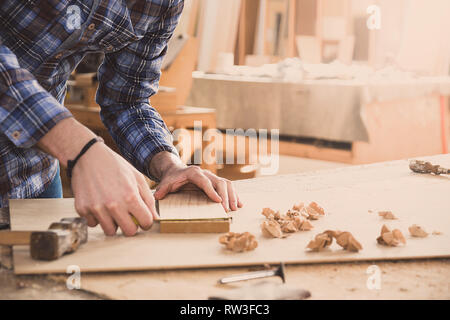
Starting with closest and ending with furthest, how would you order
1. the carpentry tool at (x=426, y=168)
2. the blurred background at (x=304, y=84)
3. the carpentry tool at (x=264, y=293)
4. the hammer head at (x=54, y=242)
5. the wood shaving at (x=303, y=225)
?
the carpentry tool at (x=264, y=293), the hammer head at (x=54, y=242), the wood shaving at (x=303, y=225), the carpentry tool at (x=426, y=168), the blurred background at (x=304, y=84)

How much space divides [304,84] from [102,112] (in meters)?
3.26

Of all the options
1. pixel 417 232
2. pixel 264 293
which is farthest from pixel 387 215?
pixel 264 293

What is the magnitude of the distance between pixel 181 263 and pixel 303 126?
3800mm

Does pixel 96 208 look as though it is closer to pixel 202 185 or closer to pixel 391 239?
pixel 202 185

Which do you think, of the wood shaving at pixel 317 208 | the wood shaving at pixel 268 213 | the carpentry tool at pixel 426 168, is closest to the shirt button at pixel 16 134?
the wood shaving at pixel 268 213

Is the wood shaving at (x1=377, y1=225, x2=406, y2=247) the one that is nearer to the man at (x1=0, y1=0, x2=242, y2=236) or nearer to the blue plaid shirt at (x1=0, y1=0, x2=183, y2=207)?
the man at (x1=0, y1=0, x2=242, y2=236)

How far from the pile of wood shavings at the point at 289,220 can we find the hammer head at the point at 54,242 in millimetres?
357

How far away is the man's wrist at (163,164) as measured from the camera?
131 cm

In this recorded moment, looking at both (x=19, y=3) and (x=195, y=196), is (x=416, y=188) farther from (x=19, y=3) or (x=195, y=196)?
(x=19, y=3)

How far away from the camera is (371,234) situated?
3.34 ft

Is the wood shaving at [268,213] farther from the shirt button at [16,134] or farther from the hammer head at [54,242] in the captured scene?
the shirt button at [16,134]

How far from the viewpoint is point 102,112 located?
153 centimetres

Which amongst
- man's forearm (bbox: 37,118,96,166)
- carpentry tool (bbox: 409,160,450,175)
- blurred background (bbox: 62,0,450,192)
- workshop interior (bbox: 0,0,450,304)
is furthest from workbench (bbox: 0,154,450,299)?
blurred background (bbox: 62,0,450,192)
